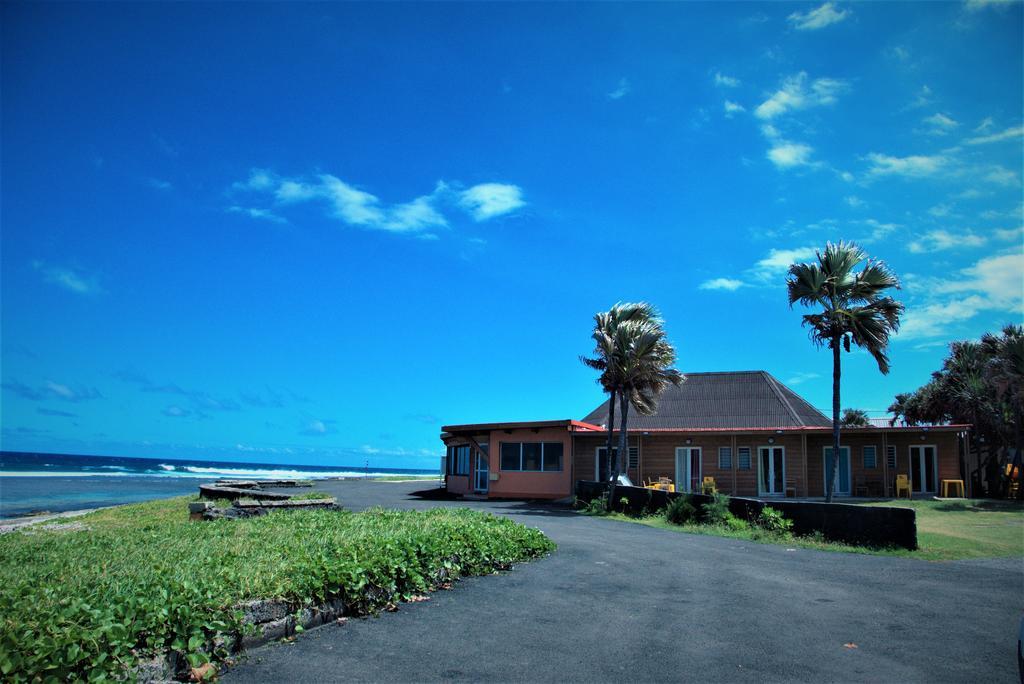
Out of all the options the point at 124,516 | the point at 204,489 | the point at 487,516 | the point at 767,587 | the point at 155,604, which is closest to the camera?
the point at 155,604

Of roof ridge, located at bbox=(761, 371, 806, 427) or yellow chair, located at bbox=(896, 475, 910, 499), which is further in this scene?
roof ridge, located at bbox=(761, 371, 806, 427)

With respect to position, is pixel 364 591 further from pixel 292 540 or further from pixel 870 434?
pixel 870 434

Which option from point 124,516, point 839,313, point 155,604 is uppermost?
point 839,313

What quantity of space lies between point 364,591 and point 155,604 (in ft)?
7.81

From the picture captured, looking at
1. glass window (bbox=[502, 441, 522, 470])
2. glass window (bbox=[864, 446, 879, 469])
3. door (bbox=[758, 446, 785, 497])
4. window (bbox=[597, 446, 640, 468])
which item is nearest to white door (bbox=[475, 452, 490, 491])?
glass window (bbox=[502, 441, 522, 470])

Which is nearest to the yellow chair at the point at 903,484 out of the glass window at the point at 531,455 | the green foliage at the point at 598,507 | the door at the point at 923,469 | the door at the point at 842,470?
the door at the point at 923,469

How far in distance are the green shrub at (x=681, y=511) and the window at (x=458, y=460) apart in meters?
14.7

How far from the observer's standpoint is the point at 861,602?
8.02 m

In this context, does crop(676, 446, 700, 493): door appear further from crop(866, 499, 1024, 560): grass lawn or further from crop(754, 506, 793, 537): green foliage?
crop(754, 506, 793, 537): green foliage

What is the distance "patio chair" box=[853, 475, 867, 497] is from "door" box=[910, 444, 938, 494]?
1506 millimetres

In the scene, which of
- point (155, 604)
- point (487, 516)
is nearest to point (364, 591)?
point (155, 604)

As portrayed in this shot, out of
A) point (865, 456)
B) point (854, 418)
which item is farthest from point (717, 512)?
point (854, 418)

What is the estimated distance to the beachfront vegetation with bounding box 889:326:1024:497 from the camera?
2282 centimetres

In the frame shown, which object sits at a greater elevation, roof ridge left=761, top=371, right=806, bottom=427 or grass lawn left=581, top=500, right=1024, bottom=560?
roof ridge left=761, top=371, right=806, bottom=427
